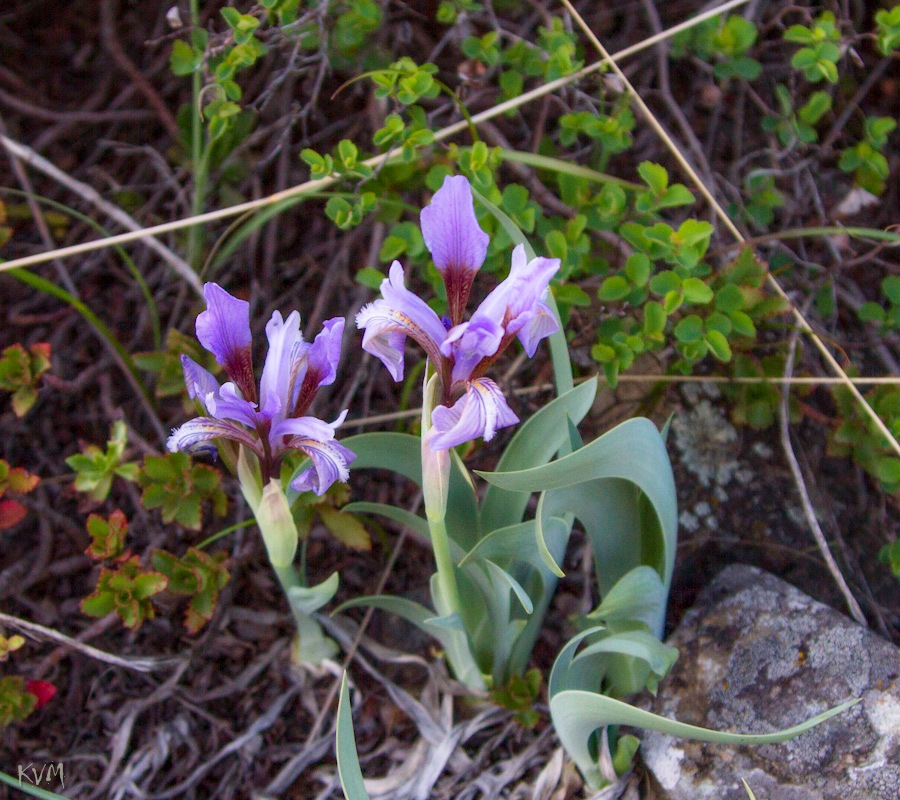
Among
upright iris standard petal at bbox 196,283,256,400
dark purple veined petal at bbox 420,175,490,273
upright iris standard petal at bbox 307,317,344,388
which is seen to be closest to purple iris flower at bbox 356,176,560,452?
dark purple veined petal at bbox 420,175,490,273

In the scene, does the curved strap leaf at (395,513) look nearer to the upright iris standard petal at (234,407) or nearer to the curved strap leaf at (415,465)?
the curved strap leaf at (415,465)

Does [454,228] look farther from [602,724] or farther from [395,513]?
[602,724]

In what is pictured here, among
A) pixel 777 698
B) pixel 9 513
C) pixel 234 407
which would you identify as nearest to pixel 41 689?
pixel 9 513

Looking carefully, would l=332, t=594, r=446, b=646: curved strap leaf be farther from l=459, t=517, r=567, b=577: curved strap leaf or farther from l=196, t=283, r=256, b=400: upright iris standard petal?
l=196, t=283, r=256, b=400: upright iris standard petal

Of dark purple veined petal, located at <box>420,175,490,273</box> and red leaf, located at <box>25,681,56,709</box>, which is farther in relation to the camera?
red leaf, located at <box>25,681,56,709</box>

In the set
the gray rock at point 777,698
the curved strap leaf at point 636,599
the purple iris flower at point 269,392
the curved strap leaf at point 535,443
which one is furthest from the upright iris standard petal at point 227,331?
the gray rock at point 777,698

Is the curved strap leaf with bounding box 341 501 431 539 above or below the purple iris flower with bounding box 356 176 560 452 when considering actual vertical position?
below
